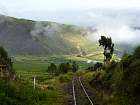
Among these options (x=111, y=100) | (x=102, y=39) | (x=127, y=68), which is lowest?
(x=111, y=100)

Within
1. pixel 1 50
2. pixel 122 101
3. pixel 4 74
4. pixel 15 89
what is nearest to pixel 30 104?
pixel 15 89

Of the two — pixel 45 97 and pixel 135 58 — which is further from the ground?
pixel 135 58

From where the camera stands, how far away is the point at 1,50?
134 ft

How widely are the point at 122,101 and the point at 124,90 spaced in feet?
11.0

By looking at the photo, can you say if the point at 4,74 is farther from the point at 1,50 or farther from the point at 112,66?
the point at 112,66

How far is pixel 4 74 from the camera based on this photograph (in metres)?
33.4

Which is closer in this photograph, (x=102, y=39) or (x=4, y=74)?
(x=4, y=74)

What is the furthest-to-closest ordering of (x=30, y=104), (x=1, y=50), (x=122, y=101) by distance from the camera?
(x=1, y=50) < (x=122, y=101) < (x=30, y=104)

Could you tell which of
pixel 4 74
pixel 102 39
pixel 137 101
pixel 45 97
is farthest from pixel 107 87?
pixel 102 39

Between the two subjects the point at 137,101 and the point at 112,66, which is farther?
the point at 112,66

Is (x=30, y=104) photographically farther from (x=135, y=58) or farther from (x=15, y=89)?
(x=135, y=58)

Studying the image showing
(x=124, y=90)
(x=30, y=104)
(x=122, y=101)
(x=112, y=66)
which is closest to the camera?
(x=30, y=104)

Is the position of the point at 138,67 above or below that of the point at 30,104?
above

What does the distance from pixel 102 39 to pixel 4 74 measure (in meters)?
73.9
